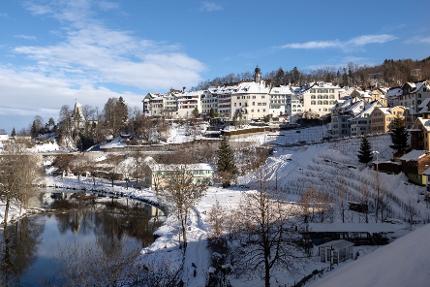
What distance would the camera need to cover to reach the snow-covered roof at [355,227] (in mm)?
29783

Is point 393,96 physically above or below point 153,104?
below

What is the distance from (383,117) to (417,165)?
2731 cm

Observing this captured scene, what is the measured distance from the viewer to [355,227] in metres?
30.7

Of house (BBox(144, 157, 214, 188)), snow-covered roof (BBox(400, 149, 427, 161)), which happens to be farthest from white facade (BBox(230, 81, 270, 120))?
snow-covered roof (BBox(400, 149, 427, 161))

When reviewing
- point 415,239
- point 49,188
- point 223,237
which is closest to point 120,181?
point 49,188

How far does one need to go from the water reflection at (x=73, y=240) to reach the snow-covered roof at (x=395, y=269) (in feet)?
34.8

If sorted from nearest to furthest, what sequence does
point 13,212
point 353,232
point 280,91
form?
point 353,232, point 13,212, point 280,91

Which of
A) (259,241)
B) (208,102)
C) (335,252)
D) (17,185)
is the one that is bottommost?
(335,252)

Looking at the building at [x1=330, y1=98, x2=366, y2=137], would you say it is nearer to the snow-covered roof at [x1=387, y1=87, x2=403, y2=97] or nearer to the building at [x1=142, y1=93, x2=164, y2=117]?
the snow-covered roof at [x1=387, y1=87, x2=403, y2=97]

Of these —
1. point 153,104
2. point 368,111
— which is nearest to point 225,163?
point 368,111

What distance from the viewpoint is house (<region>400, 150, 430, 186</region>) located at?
37.5 metres

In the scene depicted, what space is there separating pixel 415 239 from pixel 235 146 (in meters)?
67.0

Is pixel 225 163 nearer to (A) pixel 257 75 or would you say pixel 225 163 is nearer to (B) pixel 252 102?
(B) pixel 252 102

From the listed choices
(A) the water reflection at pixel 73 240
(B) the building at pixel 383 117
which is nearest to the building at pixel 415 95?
(B) the building at pixel 383 117
